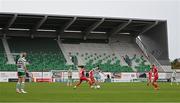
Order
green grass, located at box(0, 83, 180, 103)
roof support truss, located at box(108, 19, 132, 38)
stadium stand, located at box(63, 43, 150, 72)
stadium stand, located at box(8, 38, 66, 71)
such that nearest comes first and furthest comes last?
green grass, located at box(0, 83, 180, 103)
stadium stand, located at box(8, 38, 66, 71)
stadium stand, located at box(63, 43, 150, 72)
roof support truss, located at box(108, 19, 132, 38)

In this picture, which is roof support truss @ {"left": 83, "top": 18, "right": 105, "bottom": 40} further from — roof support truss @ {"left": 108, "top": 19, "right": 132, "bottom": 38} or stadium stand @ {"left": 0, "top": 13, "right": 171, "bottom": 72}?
roof support truss @ {"left": 108, "top": 19, "right": 132, "bottom": 38}

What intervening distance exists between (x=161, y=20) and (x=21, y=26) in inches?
944

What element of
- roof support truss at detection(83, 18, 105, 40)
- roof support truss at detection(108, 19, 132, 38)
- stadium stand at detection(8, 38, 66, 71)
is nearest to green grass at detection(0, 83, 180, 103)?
stadium stand at detection(8, 38, 66, 71)

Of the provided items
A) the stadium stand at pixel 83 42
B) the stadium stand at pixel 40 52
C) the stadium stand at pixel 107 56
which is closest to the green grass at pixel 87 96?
the stadium stand at pixel 83 42

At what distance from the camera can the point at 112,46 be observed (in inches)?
3076

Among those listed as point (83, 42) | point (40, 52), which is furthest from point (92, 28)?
point (40, 52)

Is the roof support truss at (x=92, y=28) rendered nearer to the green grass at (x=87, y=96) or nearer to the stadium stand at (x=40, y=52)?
the stadium stand at (x=40, y=52)

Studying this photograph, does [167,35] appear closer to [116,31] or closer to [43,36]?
[116,31]

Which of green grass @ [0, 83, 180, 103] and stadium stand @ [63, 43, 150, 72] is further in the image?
stadium stand @ [63, 43, 150, 72]

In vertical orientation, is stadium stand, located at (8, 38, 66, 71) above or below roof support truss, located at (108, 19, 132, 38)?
below

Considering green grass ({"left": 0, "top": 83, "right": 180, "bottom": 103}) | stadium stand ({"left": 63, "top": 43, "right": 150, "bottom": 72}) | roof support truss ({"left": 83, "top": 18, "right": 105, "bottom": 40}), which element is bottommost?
green grass ({"left": 0, "top": 83, "right": 180, "bottom": 103})

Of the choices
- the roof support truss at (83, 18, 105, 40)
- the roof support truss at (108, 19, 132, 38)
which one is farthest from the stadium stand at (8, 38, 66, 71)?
the roof support truss at (108, 19, 132, 38)

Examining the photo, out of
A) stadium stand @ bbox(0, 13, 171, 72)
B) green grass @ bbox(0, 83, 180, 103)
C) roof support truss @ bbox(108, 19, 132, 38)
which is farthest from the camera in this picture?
roof support truss @ bbox(108, 19, 132, 38)

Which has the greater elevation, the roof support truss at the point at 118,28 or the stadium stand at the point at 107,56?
the roof support truss at the point at 118,28
